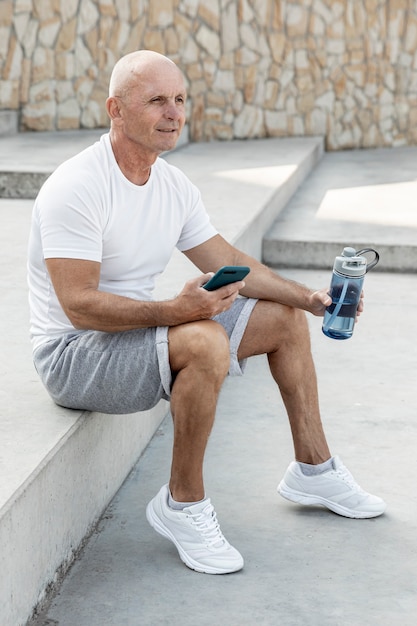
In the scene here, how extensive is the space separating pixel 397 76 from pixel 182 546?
7105 mm

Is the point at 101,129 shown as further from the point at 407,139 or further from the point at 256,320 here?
the point at 256,320

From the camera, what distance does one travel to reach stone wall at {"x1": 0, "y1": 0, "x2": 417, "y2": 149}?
823 centimetres

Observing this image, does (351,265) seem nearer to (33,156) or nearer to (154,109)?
(154,109)

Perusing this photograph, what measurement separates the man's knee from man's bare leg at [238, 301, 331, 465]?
0.91 ft

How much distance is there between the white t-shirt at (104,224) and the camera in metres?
2.44

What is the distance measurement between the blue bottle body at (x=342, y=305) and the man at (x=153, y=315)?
0.12ft

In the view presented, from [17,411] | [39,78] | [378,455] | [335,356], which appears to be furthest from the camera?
[39,78]

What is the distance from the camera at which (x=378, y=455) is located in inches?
129

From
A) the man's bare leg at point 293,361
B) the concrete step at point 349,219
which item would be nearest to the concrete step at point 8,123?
the concrete step at point 349,219

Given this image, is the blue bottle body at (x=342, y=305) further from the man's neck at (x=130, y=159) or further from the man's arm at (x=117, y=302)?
the man's neck at (x=130, y=159)

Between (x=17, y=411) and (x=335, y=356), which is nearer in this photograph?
(x=17, y=411)

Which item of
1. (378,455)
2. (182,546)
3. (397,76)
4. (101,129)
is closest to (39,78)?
(101,129)

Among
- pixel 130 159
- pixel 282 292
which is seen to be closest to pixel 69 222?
pixel 130 159

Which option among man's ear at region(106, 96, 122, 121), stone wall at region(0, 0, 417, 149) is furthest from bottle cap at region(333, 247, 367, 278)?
stone wall at region(0, 0, 417, 149)
